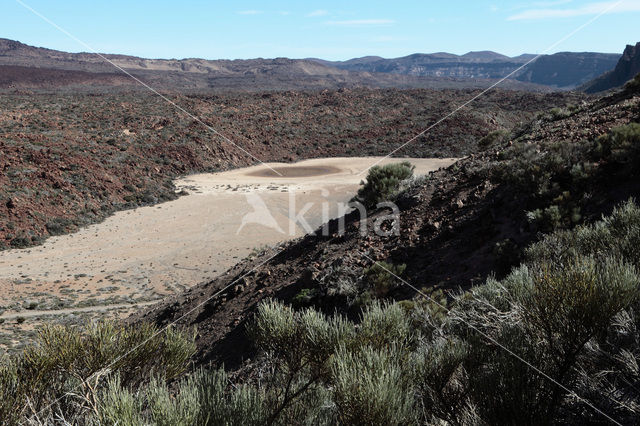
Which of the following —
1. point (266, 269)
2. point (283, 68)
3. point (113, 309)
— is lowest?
point (113, 309)

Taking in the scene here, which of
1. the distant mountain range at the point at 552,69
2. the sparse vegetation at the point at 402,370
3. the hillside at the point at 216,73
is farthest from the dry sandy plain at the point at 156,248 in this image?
the distant mountain range at the point at 552,69

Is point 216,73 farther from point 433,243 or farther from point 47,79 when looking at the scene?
point 433,243

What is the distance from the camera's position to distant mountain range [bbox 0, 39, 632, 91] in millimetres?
76562

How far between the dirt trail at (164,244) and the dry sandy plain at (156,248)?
3 centimetres

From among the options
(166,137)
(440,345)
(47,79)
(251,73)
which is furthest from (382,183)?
(251,73)

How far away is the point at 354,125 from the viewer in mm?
43062

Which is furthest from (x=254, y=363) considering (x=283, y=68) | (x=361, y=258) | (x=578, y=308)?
(x=283, y=68)

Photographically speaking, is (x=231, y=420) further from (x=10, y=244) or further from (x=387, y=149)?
(x=387, y=149)

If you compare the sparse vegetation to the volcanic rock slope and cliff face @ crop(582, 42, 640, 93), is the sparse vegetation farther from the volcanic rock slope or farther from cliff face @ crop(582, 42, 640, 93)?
cliff face @ crop(582, 42, 640, 93)

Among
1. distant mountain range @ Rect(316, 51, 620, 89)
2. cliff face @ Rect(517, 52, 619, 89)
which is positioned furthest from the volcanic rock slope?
cliff face @ Rect(517, 52, 619, 89)

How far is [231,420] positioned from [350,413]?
85 centimetres

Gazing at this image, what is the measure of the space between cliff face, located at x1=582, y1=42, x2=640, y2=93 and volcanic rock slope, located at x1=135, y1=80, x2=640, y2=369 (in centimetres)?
8124

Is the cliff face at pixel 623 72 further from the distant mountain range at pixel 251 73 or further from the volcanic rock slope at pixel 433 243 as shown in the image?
the volcanic rock slope at pixel 433 243

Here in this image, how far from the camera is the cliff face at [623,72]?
74750 mm
